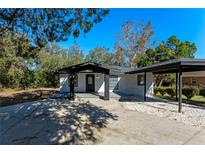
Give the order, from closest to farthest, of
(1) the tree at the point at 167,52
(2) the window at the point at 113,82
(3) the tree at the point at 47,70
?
1. (2) the window at the point at 113,82
2. (3) the tree at the point at 47,70
3. (1) the tree at the point at 167,52

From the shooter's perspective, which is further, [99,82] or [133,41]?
[133,41]

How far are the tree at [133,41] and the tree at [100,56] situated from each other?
7435mm

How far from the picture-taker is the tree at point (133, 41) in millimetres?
25703

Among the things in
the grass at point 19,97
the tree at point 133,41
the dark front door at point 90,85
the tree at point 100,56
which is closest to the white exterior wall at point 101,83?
the dark front door at point 90,85

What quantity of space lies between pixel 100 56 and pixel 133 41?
10747 mm

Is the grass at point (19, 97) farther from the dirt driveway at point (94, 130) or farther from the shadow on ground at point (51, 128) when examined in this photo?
the dirt driveway at point (94, 130)

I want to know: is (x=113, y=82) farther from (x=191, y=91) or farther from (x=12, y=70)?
(x=12, y=70)

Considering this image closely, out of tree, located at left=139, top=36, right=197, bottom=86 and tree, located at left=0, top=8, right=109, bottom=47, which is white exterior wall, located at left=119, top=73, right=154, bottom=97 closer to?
tree, located at left=139, top=36, right=197, bottom=86

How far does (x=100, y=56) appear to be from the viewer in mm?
35188

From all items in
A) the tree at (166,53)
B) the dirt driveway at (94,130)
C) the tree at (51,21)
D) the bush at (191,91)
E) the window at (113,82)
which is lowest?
the dirt driveway at (94,130)

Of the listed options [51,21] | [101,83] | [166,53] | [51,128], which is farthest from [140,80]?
[51,128]

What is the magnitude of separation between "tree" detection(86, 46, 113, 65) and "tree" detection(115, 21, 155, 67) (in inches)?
293

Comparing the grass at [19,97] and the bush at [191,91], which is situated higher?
the bush at [191,91]
